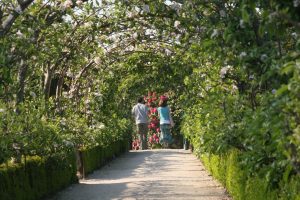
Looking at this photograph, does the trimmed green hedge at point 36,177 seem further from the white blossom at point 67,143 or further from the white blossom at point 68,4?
the white blossom at point 68,4

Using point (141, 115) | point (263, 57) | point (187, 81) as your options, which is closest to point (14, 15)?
point (263, 57)

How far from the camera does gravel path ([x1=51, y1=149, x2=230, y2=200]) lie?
754 cm

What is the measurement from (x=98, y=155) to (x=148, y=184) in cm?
340

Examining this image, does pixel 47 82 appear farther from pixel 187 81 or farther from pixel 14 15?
pixel 14 15

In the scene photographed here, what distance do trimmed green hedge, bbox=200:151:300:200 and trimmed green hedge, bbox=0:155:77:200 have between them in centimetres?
207

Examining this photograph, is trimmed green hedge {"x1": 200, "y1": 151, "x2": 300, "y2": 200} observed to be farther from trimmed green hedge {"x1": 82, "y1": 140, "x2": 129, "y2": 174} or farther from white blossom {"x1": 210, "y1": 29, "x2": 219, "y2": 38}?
trimmed green hedge {"x1": 82, "y1": 140, "x2": 129, "y2": 174}

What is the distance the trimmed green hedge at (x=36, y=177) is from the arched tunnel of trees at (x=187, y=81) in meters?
0.02

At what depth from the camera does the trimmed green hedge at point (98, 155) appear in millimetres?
10564

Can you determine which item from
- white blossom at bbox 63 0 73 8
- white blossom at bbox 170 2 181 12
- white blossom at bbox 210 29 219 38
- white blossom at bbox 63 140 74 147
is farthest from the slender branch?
white blossom at bbox 63 140 74 147

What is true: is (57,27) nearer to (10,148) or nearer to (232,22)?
(10,148)

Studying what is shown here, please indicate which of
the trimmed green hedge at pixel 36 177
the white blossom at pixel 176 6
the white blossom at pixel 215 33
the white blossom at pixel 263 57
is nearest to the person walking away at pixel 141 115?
the trimmed green hedge at pixel 36 177

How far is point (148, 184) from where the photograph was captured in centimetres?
873

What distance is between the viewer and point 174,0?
23.7 ft

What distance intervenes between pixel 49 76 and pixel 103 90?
464cm
